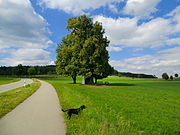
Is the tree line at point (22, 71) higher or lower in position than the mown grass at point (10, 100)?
higher

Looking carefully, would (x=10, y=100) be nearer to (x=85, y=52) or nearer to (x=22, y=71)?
(x=85, y=52)

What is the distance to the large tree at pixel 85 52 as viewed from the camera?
3102cm

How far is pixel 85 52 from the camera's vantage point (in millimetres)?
31047

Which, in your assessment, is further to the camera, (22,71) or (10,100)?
(22,71)

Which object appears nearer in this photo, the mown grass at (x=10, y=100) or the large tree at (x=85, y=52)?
the mown grass at (x=10, y=100)

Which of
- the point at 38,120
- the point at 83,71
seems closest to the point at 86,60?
the point at 83,71

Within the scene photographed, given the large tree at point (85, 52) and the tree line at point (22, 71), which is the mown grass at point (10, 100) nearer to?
the large tree at point (85, 52)

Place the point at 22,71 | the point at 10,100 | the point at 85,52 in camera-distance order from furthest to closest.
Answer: the point at 22,71, the point at 85,52, the point at 10,100

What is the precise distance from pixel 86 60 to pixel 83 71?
2.73 m

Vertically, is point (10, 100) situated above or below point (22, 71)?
below

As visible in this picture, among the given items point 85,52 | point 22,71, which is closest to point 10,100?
point 85,52

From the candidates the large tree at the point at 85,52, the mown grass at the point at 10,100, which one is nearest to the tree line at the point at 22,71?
the large tree at the point at 85,52

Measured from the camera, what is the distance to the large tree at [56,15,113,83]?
102 feet

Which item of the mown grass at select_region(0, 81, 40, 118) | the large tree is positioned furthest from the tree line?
the mown grass at select_region(0, 81, 40, 118)
